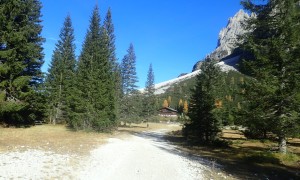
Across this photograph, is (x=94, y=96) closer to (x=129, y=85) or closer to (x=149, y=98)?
(x=129, y=85)

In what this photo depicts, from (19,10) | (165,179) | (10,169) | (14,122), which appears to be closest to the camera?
(10,169)

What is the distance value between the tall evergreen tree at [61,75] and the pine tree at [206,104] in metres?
23.3

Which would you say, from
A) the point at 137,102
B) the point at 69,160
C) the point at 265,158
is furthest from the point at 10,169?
the point at 137,102

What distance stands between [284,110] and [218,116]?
33.9 ft

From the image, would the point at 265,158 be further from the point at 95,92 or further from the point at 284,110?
the point at 95,92

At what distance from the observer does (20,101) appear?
112ft

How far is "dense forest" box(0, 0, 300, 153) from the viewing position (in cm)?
A: 2030

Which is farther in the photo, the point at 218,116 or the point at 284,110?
the point at 218,116

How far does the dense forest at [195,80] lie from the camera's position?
66.6ft

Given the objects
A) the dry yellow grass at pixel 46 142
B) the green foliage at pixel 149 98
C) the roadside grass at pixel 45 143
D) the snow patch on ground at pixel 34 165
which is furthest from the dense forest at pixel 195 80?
the green foliage at pixel 149 98

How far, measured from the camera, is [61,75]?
51375 millimetres

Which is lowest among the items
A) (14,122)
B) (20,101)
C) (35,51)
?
(14,122)

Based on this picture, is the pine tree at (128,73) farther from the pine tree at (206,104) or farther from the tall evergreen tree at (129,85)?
the pine tree at (206,104)

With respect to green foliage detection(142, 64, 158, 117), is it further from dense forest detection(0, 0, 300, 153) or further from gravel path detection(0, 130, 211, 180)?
gravel path detection(0, 130, 211, 180)
